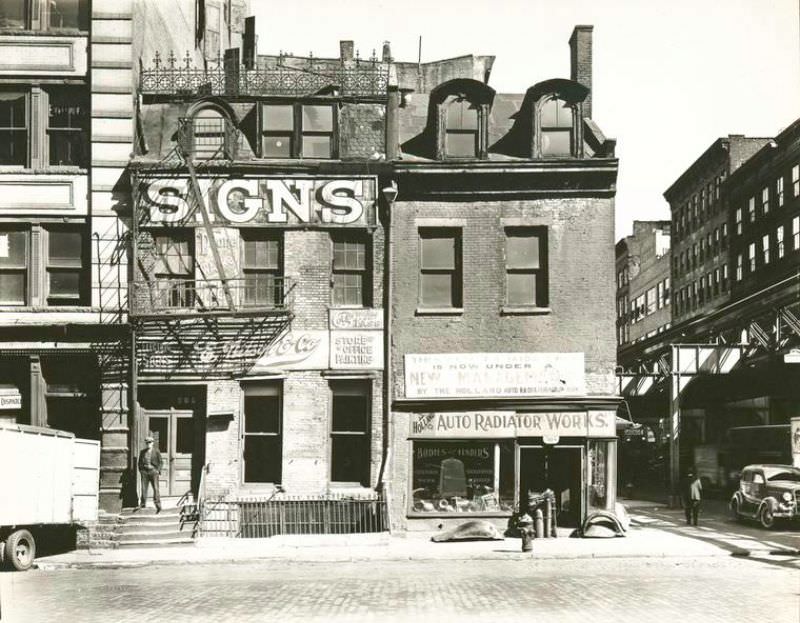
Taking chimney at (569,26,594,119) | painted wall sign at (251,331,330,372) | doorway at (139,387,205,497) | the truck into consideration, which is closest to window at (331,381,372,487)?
painted wall sign at (251,331,330,372)

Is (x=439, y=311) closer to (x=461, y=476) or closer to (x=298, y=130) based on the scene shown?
(x=461, y=476)

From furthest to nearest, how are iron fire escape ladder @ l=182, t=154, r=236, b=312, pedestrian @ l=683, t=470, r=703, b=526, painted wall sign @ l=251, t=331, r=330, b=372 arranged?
pedestrian @ l=683, t=470, r=703, b=526
painted wall sign @ l=251, t=331, r=330, b=372
iron fire escape ladder @ l=182, t=154, r=236, b=312

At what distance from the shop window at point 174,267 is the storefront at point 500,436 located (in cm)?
610

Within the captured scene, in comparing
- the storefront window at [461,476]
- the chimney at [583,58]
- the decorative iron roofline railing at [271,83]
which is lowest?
the storefront window at [461,476]

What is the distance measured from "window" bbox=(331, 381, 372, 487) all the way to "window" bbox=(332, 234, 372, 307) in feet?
7.31

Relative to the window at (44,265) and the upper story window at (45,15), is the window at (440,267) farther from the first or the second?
the upper story window at (45,15)

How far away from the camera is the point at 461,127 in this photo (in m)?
25.0

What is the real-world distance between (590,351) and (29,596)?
48.2 feet

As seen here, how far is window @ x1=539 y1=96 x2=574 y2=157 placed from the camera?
981 inches

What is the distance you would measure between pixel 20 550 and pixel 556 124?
657 inches

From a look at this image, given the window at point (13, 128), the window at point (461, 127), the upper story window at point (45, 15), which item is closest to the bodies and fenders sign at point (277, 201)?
the window at point (461, 127)

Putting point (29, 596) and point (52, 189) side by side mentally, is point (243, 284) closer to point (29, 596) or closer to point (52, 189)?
point (52, 189)

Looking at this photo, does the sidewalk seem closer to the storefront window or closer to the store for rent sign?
the storefront window

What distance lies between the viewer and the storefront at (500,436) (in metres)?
23.8
